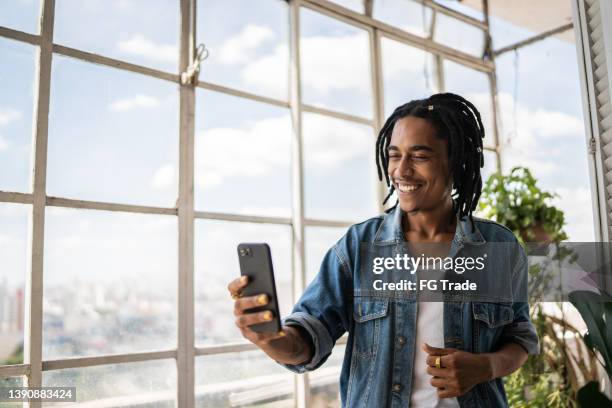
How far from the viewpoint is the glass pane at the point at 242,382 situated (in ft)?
6.73

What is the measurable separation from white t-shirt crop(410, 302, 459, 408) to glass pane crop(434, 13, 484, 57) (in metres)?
2.29

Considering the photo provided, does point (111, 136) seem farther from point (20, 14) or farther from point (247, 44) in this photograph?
point (247, 44)

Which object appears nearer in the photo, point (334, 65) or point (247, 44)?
point (247, 44)

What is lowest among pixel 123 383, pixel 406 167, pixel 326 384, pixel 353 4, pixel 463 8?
pixel 326 384

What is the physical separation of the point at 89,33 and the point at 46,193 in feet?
1.90

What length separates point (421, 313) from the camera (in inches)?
47.2

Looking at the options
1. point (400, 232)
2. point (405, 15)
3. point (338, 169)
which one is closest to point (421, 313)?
point (400, 232)

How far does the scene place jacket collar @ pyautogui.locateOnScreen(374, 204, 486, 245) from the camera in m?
1.28

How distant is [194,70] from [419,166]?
1.14 m

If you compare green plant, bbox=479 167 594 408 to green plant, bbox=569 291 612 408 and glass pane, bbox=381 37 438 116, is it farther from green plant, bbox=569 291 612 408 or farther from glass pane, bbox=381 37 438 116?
green plant, bbox=569 291 612 408

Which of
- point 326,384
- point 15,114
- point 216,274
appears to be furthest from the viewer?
point 326,384

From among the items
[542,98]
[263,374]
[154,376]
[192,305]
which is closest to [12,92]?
[192,305]

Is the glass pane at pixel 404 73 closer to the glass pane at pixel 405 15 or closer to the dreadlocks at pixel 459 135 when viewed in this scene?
the glass pane at pixel 405 15

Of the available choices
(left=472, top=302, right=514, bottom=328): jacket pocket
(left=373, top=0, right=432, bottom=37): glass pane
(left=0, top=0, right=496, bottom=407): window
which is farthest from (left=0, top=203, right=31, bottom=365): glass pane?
(left=373, top=0, right=432, bottom=37): glass pane
